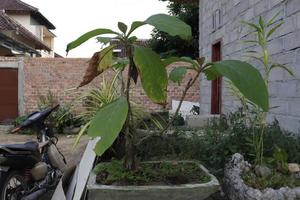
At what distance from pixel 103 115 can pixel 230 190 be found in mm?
1819

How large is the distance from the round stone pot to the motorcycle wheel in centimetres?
210

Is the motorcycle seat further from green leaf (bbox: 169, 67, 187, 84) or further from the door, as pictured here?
the door

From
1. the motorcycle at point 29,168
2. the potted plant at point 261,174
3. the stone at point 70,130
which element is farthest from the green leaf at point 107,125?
the stone at point 70,130

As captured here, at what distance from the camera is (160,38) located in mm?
22469

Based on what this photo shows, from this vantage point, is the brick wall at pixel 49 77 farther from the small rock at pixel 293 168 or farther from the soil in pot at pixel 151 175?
the soil in pot at pixel 151 175

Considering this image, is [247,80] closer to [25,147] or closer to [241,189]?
[241,189]

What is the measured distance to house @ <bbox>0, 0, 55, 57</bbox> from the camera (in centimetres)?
2031

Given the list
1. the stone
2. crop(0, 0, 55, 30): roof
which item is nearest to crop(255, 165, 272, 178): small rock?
the stone

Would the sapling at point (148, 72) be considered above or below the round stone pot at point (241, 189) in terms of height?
above

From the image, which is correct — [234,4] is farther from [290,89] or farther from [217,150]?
[217,150]

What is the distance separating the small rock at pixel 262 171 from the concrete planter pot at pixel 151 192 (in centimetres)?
79

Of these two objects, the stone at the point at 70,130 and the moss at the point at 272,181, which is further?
the stone at the point at 70,130

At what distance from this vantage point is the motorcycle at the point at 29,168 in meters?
4.52

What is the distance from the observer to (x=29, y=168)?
15.5 ft
